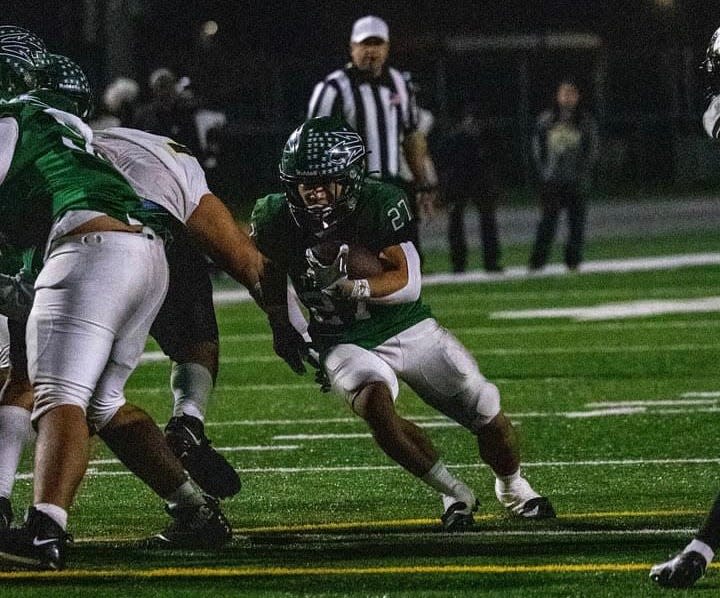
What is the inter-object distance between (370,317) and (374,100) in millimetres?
5011

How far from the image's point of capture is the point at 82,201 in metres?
5.85

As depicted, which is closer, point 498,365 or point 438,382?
point 438,382

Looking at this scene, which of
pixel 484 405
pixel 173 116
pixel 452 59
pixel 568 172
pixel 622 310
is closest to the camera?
pixel 484 405

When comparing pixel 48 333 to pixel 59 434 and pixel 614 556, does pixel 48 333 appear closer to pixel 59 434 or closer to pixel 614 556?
pixel 59 434

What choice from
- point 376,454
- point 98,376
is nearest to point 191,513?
point 98,376

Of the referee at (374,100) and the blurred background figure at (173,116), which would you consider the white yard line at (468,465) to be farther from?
the blurred background figure at (173,116)

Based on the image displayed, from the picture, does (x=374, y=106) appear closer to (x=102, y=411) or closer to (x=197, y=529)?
(x=197, y=529)

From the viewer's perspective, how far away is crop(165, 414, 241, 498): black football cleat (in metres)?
6.65

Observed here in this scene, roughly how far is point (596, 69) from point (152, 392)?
22.0 metres

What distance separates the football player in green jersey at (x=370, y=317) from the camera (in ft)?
21.1

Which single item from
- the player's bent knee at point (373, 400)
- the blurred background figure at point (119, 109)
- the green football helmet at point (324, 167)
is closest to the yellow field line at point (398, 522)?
the player's bent knee at point (373, 400)

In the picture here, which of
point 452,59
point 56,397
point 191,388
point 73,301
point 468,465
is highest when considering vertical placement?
point 73,301

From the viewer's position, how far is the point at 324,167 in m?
6.49

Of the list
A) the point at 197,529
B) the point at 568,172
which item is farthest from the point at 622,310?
the point at 197,529
